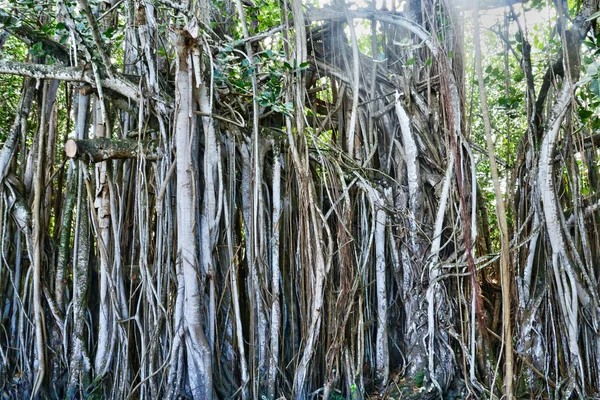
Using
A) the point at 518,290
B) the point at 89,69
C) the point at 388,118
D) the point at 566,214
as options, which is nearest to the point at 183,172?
the point at 89,69

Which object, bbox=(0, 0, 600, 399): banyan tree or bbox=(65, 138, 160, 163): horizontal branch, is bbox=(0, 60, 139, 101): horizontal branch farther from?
bbox=(65, 138, 160, 163): horizontal branch

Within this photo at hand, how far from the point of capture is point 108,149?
3160mm

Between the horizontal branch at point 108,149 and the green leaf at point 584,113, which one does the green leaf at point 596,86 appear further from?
the horizontal branch at point 108,149

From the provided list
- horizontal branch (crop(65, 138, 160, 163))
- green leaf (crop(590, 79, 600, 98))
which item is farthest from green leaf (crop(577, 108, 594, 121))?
horizontal branch (crop(65, 138, 160, 163))

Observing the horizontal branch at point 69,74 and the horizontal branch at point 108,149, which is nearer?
the horizontal branch at point 108,149

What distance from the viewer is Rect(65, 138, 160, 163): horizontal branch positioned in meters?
3.03

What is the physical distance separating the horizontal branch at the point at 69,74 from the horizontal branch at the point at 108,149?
0.30 m

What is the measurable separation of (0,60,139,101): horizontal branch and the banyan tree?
1 cm

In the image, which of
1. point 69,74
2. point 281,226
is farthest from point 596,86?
point 69,74

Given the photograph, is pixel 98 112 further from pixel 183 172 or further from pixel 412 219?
pixel 412 219

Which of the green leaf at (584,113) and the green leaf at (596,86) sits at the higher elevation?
the green leaf at (584,113)

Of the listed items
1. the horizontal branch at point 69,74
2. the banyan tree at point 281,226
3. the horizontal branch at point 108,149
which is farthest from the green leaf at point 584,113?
the horizontal branch at point 69,74

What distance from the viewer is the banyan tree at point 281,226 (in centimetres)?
313

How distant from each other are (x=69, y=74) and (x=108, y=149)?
58 centimetres
